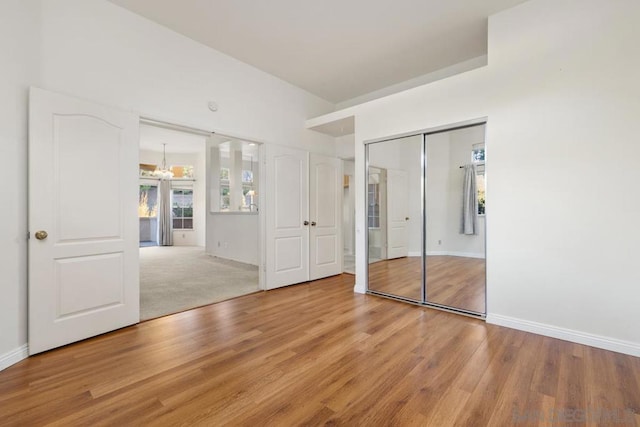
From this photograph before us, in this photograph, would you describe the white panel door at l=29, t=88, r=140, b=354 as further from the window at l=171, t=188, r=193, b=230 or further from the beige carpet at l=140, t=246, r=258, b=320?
the window at l=171, t=188, r=193, b=230

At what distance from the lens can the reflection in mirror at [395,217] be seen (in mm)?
3697

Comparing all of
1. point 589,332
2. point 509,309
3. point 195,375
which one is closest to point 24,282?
point 195,375

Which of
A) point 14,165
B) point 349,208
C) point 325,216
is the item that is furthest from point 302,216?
point 14,165

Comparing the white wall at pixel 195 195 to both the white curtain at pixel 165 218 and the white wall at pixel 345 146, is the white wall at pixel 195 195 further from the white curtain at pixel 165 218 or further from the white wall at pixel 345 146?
the white wall at pixel 345 146

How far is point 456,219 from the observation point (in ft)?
11.8

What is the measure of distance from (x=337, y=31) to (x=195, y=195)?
8.17m

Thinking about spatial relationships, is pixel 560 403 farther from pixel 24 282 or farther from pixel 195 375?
pixel 24 282

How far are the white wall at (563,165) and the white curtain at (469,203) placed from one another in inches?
15.7

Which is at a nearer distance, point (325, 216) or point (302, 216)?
point (302, 216)

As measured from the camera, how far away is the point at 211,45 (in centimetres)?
354

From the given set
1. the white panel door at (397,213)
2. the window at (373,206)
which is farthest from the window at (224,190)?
the white panel door at (397,213)

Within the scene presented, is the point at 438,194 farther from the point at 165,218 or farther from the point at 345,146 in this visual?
the point at 165,218

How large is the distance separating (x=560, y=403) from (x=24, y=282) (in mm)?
3865

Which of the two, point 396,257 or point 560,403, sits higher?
point 396,257
